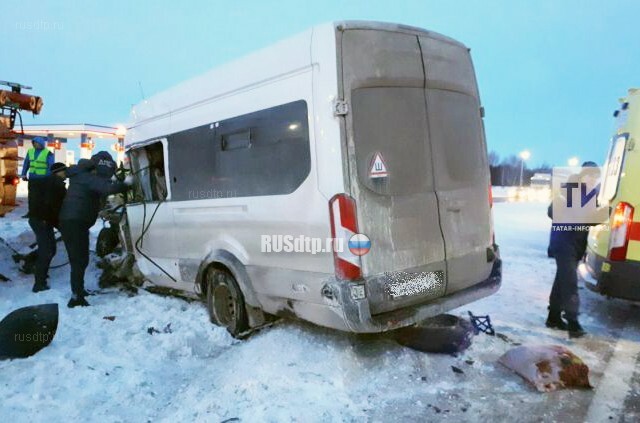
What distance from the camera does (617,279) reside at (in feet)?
16.2

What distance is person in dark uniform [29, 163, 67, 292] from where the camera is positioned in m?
6.32

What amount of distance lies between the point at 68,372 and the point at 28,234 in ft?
16.9

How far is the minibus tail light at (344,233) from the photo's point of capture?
3545 millimetres

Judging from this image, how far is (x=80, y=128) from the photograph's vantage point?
2977 cm

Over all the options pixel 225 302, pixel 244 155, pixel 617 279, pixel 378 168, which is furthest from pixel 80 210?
pixel 617 279

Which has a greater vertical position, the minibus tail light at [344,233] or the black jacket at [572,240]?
the minibus tail light at [344,233]

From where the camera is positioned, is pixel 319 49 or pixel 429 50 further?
pixel 429 50

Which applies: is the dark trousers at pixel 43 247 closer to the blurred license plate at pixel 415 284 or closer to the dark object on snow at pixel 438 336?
the dark object on snow at pixel 438 336

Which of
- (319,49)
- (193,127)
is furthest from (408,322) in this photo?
(193,127)

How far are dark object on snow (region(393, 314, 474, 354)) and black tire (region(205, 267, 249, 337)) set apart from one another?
152 centimetres

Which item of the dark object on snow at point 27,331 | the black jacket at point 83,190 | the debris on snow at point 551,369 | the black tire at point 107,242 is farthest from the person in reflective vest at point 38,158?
the debris on snow at point 551,369

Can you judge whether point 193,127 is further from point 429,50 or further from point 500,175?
point 500,175

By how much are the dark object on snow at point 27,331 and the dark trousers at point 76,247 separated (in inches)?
55.6

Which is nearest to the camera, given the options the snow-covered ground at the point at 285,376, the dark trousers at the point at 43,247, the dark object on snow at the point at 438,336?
the snow-covered ground at the point at 285,376
